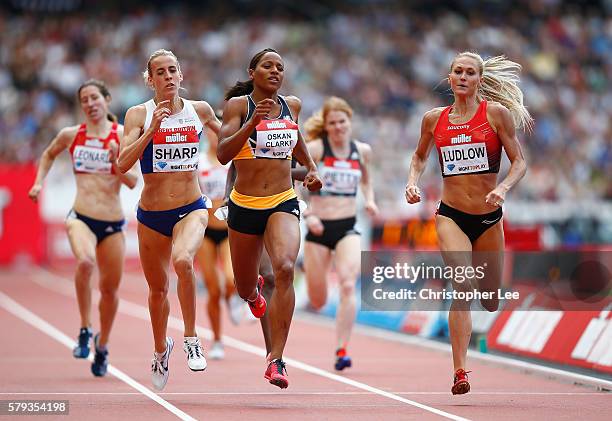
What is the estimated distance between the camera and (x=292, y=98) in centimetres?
980

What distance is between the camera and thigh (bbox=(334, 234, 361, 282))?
12.7m

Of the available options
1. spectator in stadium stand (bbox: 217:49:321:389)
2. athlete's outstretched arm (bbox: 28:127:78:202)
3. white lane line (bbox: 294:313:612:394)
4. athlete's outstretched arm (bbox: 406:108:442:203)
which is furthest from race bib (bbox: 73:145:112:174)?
white lane line (bbox: 294:313:612:394)

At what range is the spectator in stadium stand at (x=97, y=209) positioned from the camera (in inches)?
458

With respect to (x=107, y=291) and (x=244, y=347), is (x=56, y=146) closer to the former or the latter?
(x=107, y=291)

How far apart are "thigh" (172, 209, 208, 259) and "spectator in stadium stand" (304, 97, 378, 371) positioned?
3.14 meters

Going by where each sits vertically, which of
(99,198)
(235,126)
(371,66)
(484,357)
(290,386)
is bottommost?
(290,386)

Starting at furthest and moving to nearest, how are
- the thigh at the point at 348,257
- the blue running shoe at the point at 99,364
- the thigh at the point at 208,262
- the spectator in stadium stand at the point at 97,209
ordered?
the thigh at the point at 208,262
the thigh at the point at 348,257
the spectator in stadium stand at the point at 97,209
the blue running shoe at the point at 99,364

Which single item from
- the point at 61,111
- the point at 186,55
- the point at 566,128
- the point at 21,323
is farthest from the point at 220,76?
the point at 21,323

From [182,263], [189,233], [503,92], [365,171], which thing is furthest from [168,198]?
[365,171]

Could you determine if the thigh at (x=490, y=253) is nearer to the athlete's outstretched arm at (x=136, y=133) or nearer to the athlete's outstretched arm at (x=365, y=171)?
the athlete's outstretched arm at (x=136, y=133)

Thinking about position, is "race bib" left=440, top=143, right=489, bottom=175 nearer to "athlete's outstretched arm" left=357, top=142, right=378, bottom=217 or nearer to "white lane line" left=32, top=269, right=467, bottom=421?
"white lane line" left=32, top=269, right=467, bottom=421

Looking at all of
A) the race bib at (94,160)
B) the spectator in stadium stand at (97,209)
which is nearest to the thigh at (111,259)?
the spectator in stadium stand at (97,209)

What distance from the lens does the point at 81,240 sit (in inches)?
453

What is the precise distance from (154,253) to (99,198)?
2.14 meters
